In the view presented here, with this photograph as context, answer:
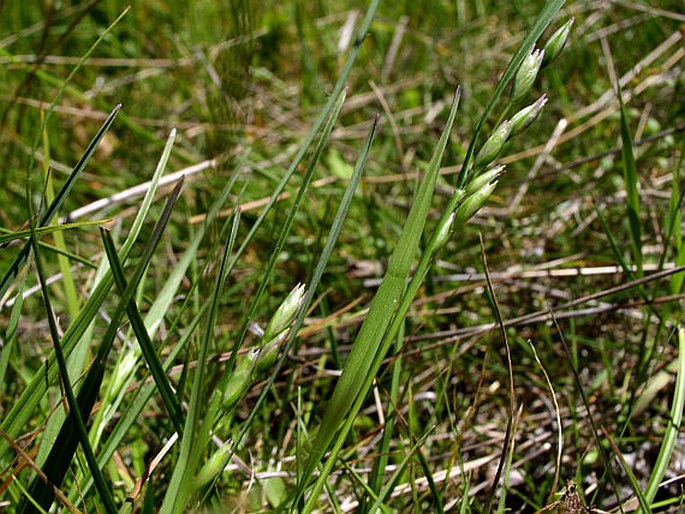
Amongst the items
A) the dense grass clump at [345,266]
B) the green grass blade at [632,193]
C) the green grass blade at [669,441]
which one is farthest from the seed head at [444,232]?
the green grass blade at [632,193]

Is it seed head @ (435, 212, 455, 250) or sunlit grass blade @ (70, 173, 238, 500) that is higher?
seed head @ (435, 212, 455, 250)

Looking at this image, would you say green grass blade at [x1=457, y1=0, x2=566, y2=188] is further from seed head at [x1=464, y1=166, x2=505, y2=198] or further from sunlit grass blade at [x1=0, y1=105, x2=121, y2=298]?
sunlit grass blade at [x1=0, y1=105, x2=121, y2=298]

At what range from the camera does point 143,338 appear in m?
0.61

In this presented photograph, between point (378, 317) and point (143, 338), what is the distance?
191 mm

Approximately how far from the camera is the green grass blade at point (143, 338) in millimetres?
576

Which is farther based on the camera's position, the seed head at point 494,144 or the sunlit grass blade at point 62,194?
the sunlit grass blade at point 62,194

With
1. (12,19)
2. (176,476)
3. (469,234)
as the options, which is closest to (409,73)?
(469,234)

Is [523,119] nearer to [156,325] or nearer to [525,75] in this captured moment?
[525,75]

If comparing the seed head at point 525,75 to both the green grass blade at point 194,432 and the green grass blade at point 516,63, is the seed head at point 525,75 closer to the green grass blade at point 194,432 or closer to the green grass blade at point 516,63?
the green grass blade at point 516,63

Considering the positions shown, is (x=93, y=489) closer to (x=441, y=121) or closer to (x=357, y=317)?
(x=357, y=317)

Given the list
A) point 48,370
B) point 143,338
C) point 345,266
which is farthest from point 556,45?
point 345,266

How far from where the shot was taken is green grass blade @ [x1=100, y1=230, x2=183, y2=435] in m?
0.58

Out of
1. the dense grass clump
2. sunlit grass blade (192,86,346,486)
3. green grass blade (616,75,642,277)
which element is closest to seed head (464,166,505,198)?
the dense grass clump

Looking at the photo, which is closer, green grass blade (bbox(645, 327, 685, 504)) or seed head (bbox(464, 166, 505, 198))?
seed head (bbox(464, 166, 505, 198))
